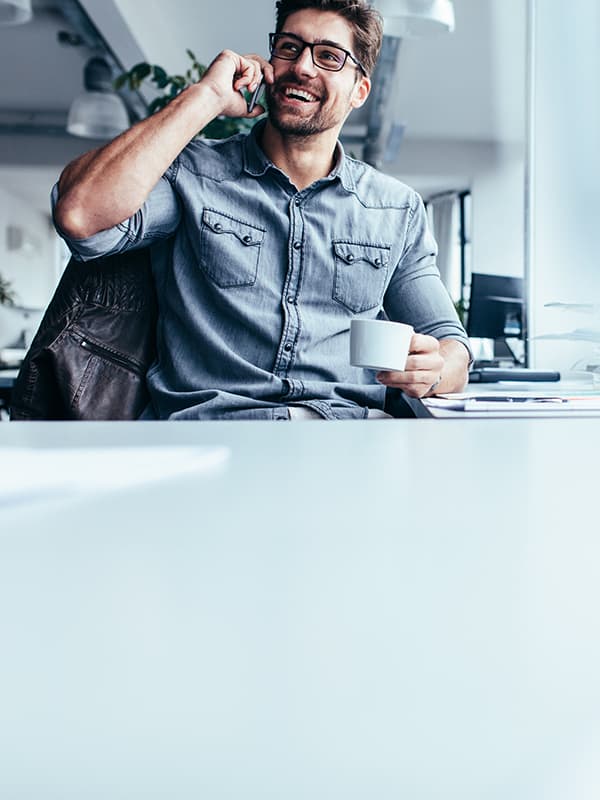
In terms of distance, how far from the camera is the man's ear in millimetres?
1849

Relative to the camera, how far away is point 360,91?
6.21 ft

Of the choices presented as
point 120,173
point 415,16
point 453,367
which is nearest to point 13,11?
point 415,16

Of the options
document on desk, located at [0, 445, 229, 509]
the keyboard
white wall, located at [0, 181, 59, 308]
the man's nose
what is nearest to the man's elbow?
the man's nose

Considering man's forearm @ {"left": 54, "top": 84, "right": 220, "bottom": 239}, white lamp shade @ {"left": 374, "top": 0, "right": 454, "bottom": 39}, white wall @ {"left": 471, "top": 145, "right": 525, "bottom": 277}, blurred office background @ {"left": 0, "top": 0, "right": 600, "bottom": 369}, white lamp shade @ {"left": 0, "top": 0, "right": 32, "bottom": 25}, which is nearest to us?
man's forearm @ {"left": 54, "top": 84, "right": 220, "bottom": 239}

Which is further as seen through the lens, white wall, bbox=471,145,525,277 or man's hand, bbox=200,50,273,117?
white wall, bbox=471,145,525,277

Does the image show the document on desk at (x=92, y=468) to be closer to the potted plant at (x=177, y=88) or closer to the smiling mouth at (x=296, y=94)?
the smiling mouth at (x=296, y=94)

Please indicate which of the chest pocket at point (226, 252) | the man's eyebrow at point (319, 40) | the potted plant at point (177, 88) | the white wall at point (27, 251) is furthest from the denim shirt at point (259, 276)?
the white wall at point (27, 251)

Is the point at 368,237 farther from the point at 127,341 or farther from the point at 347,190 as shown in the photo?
the point at 127,341

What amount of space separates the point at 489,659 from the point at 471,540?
0.16 metres

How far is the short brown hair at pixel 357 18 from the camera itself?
68.7 inches

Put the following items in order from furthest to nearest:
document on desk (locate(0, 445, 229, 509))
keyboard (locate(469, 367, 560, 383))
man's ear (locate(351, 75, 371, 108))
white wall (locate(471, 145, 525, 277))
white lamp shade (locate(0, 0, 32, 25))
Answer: white wall (locate(471, 145, 525, 277)) → white lamp shade (locate(0, 0, 32, 25)) → keyboard (locate(469, 367, 560, 383)) → man's ear (locate(351, 75, 371, 108)) → document on desk (locate(0, 445, 229, 509))

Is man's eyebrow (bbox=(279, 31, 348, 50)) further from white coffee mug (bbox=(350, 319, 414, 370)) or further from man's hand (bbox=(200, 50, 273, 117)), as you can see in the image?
white coffee mug (bbox=(350, 319, 414, 370))

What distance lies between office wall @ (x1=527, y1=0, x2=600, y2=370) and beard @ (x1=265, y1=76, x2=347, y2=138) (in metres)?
0.98

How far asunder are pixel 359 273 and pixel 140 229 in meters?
0.44
